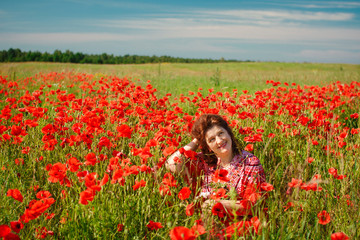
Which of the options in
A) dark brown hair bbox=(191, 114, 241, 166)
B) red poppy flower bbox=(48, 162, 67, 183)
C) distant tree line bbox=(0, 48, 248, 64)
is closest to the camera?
red poppy flower bbox=(48, 162, 67, 183)

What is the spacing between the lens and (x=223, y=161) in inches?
103

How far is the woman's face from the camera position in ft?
8.20

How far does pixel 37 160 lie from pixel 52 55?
57486 mm

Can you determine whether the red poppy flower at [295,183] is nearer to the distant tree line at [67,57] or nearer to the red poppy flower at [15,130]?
the red poppy flower at [15,130]

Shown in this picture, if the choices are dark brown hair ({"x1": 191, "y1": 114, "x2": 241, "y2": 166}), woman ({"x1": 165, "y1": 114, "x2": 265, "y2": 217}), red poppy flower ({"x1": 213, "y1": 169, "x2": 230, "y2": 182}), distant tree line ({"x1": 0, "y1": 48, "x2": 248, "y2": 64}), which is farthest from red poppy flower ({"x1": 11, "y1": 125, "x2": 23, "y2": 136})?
distant tree line ({"x1": 0, "y1": 48, "x2": 248, "y2": 64})

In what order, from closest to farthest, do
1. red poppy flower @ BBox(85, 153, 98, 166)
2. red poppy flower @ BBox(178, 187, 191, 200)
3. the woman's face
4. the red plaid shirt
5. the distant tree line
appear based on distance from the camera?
red poppy flower @ BBox(178, 187, 191, 200) < red poppy flower @ BBox(85, 153, 98, 166) < the red plaid shirt < the woman's face < the distant tree line

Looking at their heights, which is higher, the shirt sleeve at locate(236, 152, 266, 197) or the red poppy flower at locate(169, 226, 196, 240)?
the red poppy flower at locate(169, 226, 196, 240)

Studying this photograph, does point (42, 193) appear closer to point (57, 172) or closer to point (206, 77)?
point (57, 172)

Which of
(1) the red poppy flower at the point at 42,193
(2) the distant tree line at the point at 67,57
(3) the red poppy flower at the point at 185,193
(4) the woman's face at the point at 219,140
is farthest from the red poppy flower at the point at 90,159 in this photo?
(2) the distant tree line at the point at 67,57

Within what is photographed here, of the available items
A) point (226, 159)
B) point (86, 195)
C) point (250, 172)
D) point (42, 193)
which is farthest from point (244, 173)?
point (42, 193)

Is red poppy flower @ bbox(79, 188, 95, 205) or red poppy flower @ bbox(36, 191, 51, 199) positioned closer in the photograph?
red poppy flower @ bbox(79, 188, 95, 205)

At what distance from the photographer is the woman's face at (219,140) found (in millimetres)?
2500

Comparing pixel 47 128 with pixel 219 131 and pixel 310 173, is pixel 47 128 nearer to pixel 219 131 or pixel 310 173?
pixel 219 131

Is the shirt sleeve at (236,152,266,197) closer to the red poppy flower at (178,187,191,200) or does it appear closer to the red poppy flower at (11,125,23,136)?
the red poppy flower at (178,187,191,200)
